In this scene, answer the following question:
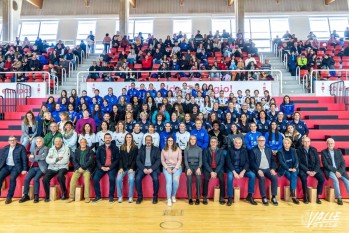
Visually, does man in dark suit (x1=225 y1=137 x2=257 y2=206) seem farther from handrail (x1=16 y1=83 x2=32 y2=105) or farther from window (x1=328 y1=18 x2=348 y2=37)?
window (x1=328 y1=18 x2=348 y2=37)

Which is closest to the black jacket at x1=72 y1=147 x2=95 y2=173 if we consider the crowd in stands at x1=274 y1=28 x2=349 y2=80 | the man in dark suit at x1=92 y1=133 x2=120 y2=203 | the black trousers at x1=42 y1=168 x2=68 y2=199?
the man in dark suit at x1=92 y1=133 x2=120 y2=203

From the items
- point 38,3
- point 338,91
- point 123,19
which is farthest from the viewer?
point 38,3

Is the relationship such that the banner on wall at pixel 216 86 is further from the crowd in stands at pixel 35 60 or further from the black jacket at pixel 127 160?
the black jacket at pixel 127 160

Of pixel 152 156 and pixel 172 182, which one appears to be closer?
pixel 172 182

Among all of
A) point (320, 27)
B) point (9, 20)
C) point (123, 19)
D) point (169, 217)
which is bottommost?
point (169, 217)

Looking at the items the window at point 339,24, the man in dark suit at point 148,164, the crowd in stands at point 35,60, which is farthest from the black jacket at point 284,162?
the window at point 339,24

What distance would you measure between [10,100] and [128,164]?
5.36m

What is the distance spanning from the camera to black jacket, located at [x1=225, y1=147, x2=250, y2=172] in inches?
205

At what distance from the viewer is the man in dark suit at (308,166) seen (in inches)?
200

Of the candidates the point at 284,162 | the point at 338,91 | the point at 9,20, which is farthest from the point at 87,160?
the point at 9,20

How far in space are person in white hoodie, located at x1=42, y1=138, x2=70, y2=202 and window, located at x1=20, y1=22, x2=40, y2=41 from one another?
53.0 ft

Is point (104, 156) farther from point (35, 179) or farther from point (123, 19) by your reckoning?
point (123, 19)

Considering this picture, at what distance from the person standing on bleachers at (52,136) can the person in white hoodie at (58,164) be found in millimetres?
327

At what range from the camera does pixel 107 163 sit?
5.36 metres
